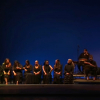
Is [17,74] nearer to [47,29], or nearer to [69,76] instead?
[69,76]

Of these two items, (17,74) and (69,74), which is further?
(17,74)

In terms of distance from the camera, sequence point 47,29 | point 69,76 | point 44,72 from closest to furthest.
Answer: point 69,76 → point 44,72 → point 47,29

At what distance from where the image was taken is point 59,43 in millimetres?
10273

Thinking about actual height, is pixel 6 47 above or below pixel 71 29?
below

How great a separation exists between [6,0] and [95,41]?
187 inches

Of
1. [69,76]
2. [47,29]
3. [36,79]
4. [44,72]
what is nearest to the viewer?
[69,76]

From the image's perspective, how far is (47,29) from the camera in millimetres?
10383

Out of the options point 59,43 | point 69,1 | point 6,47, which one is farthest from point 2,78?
point 69,1

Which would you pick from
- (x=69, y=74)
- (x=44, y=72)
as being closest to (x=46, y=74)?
(x=44, y=72)

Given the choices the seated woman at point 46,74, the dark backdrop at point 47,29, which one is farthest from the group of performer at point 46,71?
the dark backdrop at point 47,29

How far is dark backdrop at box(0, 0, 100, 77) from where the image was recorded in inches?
400

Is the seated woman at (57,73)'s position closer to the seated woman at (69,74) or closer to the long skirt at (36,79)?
the seated woman at (69,74)

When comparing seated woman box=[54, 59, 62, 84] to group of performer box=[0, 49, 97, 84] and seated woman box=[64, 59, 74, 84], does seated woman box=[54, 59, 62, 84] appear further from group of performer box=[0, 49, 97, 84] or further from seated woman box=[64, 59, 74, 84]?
seated woman box=[64, 59, 74, 84]

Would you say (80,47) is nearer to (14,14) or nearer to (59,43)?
(59,43)
